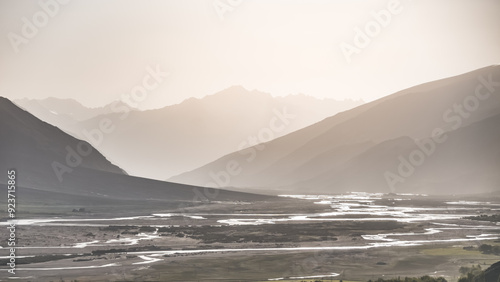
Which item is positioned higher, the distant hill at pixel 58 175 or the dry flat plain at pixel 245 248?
the distant hill at pixel 58 175

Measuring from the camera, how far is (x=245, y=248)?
69.1 m

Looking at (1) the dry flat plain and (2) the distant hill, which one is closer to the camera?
(1) the dry flat plain

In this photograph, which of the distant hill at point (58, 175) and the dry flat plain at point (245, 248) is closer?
the dry flat plain at point (245, 248)

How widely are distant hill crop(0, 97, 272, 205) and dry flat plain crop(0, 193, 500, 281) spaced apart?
53.2 meters

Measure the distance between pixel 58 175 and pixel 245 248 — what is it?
4387 inches

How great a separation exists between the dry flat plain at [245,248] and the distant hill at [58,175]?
53.2 metres

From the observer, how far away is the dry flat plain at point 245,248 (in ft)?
171

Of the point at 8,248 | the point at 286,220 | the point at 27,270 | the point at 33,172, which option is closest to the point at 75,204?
the point at 33,172

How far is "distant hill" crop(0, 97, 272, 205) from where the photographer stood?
525 ft

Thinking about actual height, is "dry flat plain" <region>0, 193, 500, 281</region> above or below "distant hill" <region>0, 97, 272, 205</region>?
below

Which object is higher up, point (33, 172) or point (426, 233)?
point (33, 172)

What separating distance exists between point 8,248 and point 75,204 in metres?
75.0

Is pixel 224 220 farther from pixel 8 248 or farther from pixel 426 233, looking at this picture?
pixel 8 248

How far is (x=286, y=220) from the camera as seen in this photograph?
349 ft
